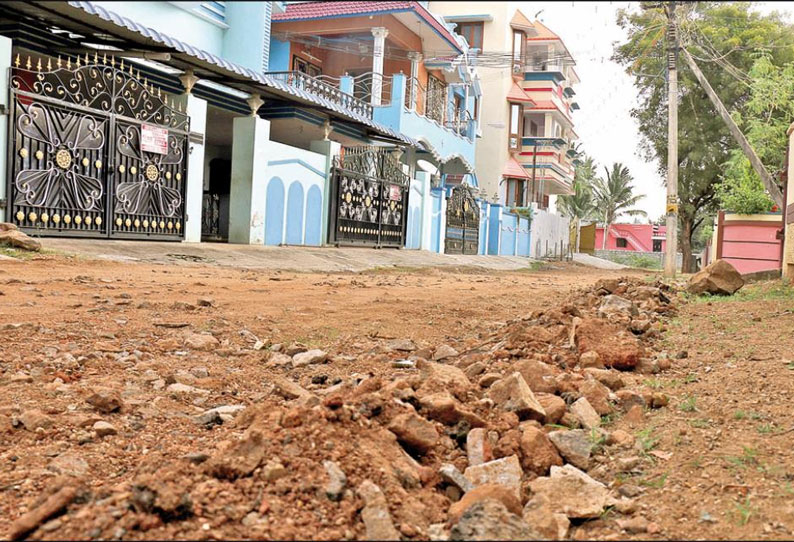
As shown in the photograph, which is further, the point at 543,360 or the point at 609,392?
the point at 543,360

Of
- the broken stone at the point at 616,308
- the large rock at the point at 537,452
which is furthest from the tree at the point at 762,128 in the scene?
the large rock at the point at 537,452

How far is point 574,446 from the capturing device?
2.18 meters

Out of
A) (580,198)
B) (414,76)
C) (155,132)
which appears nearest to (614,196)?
(580,198)

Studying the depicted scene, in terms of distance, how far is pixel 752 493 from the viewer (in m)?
1.85

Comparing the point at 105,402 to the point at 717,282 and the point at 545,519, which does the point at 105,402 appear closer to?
the point at 545,519

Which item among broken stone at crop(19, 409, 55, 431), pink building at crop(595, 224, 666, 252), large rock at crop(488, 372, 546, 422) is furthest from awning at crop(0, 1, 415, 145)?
pink building at crop(595, 224, 666, 252)

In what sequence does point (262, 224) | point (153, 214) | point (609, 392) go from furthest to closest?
1. point (262, 224)
2. point (153, 214)
3. point (609, 392)

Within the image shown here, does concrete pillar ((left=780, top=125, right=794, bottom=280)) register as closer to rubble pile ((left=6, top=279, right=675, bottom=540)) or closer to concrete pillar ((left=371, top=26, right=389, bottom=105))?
rubble pile ((left=6, top=279, right=675, bottom=540))

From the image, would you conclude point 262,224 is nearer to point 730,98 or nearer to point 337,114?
point 337,114

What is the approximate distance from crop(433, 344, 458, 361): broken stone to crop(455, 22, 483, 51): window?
28.3m

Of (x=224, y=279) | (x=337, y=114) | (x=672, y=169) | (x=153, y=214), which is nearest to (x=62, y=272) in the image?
(x=224, y=279)

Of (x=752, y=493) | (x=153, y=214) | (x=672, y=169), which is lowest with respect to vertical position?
(x=752, y=493)

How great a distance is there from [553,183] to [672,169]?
69.7 ft

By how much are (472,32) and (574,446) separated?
3019cm
